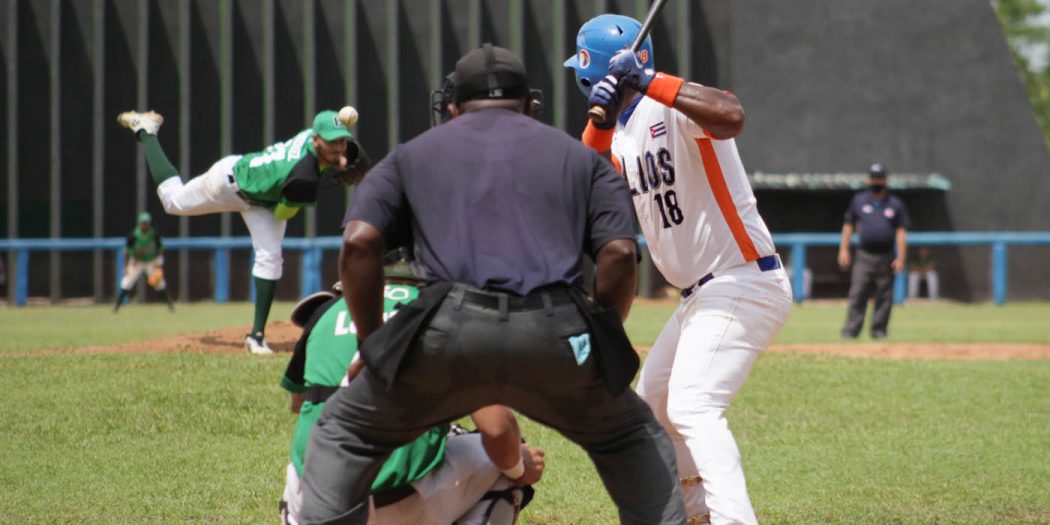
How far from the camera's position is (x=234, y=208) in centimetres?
1146

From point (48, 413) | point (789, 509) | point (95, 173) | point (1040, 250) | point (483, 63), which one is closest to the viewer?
point (483, 63)

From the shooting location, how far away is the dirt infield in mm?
A: 11711

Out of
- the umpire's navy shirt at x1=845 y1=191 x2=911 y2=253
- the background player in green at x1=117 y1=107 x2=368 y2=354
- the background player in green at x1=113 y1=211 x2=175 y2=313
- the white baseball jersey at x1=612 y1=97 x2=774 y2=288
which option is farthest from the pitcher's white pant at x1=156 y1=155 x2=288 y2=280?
the background player in green at x1=113 y1=211 x2=175 y2=313

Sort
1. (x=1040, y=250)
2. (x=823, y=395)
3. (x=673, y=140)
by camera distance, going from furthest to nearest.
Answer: (x=1040, y=250) < (x=823, y=395) < (x=673, y=140)

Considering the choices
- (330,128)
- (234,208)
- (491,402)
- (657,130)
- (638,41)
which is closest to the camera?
(491,402)

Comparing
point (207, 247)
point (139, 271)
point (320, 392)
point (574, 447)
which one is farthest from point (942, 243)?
point (320, 392)

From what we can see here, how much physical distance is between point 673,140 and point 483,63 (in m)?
1.30

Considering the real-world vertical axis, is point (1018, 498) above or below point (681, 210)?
below

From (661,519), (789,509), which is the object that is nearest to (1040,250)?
(789,509)

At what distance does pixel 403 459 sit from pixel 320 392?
372 millimetres

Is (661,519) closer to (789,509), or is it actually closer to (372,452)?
(372,452)

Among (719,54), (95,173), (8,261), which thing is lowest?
(8,261)

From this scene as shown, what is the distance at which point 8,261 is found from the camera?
92.1ft

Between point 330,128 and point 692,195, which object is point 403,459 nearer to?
point 692,195
